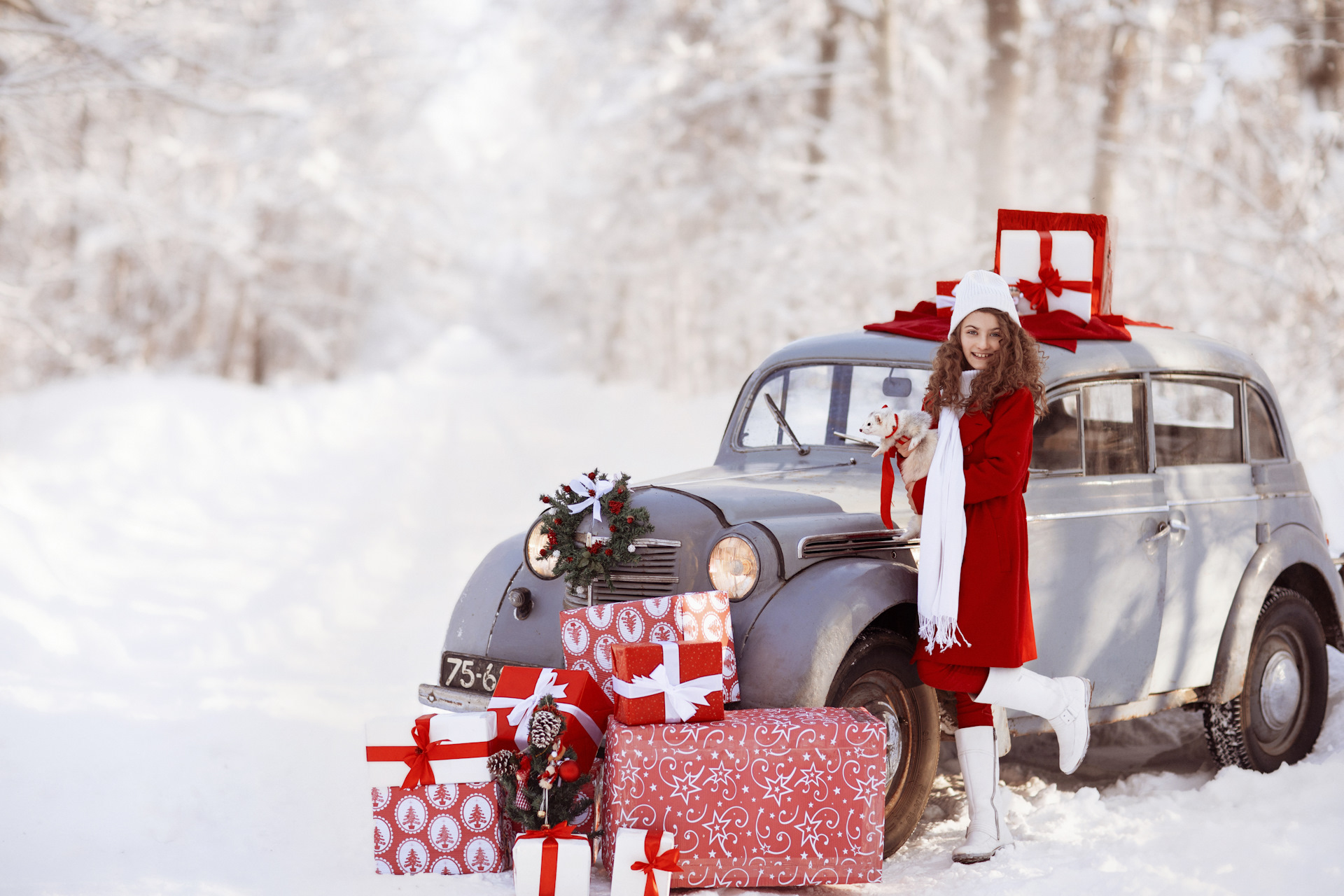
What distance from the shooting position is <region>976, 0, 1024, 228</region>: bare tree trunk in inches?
498

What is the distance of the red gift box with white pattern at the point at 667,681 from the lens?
3.91 metres

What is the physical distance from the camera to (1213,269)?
13383 mm

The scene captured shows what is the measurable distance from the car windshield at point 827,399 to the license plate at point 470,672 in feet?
5.61

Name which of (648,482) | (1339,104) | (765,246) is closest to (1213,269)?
(1339,104)

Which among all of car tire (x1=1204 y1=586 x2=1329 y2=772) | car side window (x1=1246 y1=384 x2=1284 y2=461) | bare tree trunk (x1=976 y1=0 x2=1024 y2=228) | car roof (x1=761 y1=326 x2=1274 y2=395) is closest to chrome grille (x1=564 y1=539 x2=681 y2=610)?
car roof (x1=761 y1=326 x2=1274 y2=395)

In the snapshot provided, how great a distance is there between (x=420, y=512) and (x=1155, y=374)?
Answer: 907 cm

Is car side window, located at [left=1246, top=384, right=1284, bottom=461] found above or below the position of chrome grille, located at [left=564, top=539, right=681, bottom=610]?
above

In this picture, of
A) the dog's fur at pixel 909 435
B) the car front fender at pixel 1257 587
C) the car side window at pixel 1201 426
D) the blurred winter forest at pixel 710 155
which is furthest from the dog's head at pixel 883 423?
the blurred winter forest at pixel 710 155

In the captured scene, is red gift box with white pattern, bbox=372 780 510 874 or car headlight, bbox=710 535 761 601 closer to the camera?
red gift box with white pattern, bbox=372 780 510 874

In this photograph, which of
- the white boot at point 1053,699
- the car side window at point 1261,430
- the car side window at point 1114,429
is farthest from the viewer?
the car side window at point 1261,430

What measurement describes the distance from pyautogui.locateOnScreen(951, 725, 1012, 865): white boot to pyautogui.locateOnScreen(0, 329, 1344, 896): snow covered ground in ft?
0.42

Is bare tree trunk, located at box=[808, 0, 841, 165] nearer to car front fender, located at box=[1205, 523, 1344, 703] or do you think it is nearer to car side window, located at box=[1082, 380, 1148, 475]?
car front fender, located at box=[1205, 523, 1344, 703]

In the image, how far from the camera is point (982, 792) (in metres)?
4.43

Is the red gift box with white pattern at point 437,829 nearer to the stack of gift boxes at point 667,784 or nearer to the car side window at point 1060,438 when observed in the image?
the stack of gift boxes at point 667,784
